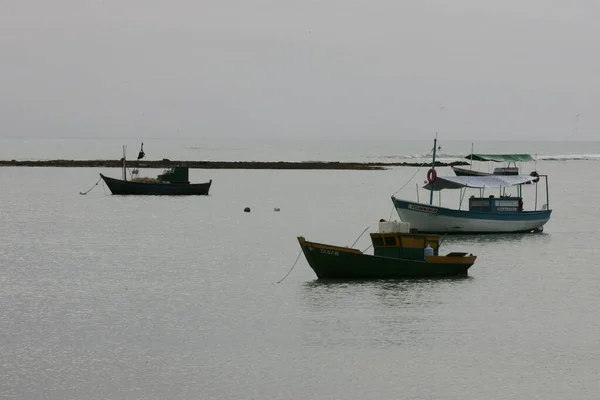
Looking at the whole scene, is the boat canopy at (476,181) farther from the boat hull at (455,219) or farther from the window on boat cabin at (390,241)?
the window on boat cabin at (390,241)

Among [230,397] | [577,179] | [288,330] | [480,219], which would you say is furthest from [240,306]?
[577,179]

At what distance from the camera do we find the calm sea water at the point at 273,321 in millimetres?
20672

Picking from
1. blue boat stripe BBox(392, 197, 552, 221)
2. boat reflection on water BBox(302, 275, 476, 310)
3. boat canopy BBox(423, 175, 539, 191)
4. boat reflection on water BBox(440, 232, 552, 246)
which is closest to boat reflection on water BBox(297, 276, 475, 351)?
boat reflection on water BBox(302, 275, 476, 310)

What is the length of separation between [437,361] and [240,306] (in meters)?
8.64

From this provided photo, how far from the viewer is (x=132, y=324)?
2634 cm

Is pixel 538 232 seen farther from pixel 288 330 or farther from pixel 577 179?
pixel 577 179

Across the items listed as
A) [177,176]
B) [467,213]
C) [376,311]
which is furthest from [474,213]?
[177,176]

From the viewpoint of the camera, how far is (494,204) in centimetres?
5297

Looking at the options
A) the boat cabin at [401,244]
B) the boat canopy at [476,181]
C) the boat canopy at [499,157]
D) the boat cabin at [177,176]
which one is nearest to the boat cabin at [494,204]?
the boat canopy at [476,181]

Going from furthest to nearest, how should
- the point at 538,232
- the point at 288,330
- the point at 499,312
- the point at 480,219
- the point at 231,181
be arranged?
the point at 231,181
the point at 538,232
the point at 480,219
the point at 499,312
the point at 288,330

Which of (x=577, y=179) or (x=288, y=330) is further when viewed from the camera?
(x=577, y=179)

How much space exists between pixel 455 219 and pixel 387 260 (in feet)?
61.1

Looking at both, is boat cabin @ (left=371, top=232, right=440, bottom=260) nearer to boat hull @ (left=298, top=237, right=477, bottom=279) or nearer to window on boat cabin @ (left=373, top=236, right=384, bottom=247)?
window on boat cabin @ (left=373, top=236, right=384, bottom=247)

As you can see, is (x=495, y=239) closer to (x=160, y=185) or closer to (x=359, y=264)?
(x=359, y=264)
